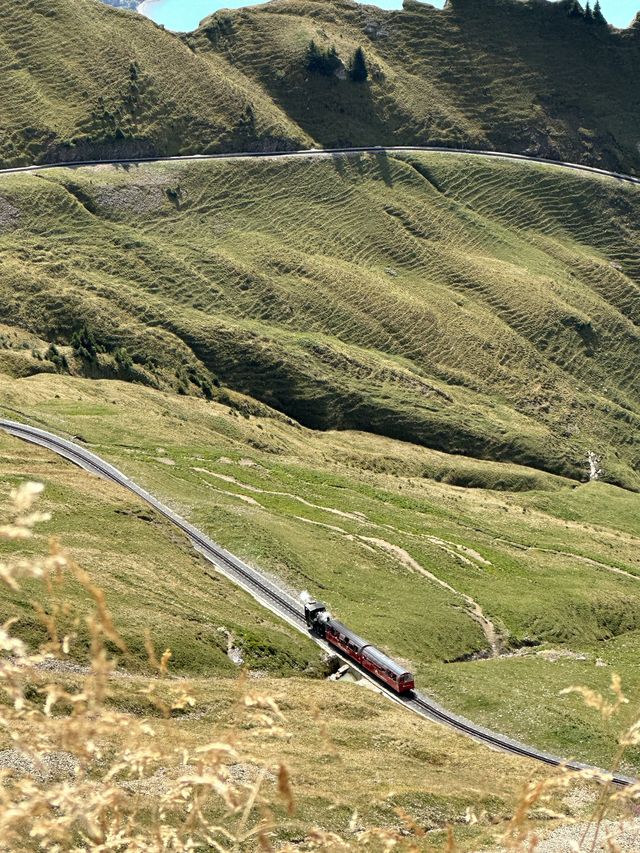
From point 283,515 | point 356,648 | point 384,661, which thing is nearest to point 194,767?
point 384,661

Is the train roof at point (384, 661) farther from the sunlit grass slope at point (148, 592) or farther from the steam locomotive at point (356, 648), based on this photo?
the sunlit grass slope at point (148, 592)

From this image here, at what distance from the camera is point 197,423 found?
410 feet

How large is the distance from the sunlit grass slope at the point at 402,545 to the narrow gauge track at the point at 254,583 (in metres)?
1.62

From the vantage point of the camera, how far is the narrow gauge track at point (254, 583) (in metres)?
55.8

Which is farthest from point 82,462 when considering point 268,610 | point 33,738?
point 33,738

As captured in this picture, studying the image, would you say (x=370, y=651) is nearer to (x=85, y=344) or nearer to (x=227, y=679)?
(x=227, y=679)

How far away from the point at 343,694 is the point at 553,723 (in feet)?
47.5

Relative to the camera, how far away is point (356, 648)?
63250mm

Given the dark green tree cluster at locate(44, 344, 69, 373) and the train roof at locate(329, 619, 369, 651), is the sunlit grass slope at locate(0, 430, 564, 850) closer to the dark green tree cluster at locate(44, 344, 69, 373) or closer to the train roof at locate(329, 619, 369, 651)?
the train roof at locate(329, 619, 369, 651)

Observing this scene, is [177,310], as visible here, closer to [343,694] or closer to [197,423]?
[197,423]

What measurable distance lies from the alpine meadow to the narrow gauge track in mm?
328

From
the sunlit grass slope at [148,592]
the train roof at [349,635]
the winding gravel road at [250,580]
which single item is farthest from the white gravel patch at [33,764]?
the train roof at [349,635]

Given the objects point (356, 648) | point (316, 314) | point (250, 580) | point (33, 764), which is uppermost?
point (316, 314)

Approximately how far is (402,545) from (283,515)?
42.6 feet
